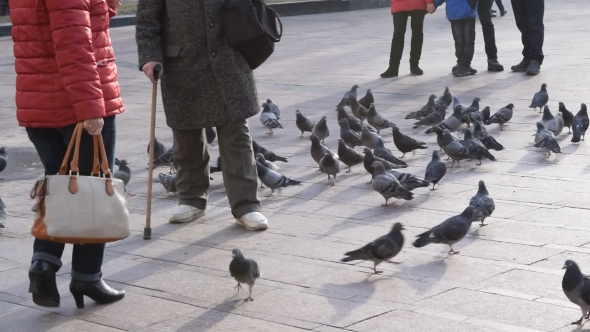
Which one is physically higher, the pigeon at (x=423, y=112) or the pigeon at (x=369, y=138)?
the pigeon at (x=369, y=138)

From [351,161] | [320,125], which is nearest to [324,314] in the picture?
[351,161]

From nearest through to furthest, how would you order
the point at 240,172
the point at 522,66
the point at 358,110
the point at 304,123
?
the point at 240,172 < the point at 304,123 < the point at 358,110 < the point at 522,66

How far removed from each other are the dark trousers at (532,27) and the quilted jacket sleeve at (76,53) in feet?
33.0

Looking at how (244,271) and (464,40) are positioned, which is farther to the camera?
(464,40)

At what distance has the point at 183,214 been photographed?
707 centimetres

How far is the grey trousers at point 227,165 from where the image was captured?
6.82 meters

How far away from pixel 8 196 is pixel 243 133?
8.28 ft

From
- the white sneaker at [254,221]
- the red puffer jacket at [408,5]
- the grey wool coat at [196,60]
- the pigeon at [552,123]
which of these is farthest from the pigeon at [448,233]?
the red puffer jacket at [408,5]

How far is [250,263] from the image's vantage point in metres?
5.32

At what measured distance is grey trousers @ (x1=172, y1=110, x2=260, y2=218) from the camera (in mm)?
6816

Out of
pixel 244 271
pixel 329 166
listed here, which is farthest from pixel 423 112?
pixel 244 271

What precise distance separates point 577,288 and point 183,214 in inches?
120

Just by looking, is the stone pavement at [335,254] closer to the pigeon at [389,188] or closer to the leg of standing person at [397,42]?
the pigeon at [389,188]

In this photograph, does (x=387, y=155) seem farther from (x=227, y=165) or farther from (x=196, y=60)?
(x=196, y=60)
